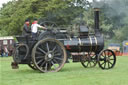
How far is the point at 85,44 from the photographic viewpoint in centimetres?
1202

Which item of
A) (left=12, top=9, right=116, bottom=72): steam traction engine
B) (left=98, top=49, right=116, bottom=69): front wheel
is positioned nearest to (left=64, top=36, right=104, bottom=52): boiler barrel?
(left=12, top=9, right=116, bottom=72): steam traction engine

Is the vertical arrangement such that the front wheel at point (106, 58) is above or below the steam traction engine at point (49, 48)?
below

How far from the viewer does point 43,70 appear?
435 inches

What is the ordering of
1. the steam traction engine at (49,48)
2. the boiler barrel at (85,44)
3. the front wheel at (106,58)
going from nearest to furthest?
the steam traction engine at (49,48), the boiler barrel at (85,44), the front wheel at (106,58)

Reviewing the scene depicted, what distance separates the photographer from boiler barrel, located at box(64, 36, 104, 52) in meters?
11.8

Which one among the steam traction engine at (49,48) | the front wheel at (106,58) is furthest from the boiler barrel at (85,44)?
the front wheel at (106,58)

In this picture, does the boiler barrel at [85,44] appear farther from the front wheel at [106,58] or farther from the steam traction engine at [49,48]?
the front wheel at [106,58]

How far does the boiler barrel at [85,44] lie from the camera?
1184 cm

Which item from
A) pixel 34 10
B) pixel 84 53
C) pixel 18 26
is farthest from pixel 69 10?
pixel 84 53

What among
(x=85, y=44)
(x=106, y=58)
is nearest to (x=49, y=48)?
(x=85, y=44)

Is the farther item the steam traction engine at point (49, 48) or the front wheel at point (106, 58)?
the front wheel at point (106, 58)

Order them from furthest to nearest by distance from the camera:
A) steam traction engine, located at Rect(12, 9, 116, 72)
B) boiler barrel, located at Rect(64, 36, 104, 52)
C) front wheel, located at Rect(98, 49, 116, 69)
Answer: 1. front wheel, located at Rect(98, 49, 116, 69)
2. boiler barrel, located at Rect(64, 36, 104, 52)
3. steam traction engine, located at Rect(12, 9, 116, 72)

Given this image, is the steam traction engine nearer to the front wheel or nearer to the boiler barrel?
the boiler barrel

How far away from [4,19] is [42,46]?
2750 centimetres
